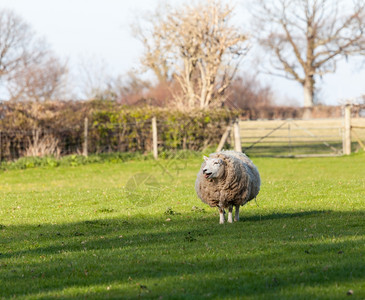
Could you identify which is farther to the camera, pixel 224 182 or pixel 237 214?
pixel 237 214

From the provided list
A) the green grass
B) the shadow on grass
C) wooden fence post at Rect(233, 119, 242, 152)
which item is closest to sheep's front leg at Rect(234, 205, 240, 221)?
the green grass

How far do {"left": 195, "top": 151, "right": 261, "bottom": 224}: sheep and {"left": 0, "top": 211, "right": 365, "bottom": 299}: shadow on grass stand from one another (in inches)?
18.3

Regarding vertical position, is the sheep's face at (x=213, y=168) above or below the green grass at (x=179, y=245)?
above

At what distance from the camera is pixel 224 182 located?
34.7 ft

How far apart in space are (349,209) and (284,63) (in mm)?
53746

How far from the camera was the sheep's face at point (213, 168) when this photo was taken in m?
10.3

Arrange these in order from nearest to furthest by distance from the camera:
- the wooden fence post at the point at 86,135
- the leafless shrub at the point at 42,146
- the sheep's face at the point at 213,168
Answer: the sheep's face at the point at 213,168 < the leafless shrub at the point at 42,146 < the wooden fence post at the point at 86,135

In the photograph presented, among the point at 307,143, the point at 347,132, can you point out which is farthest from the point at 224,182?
the point at 307,143

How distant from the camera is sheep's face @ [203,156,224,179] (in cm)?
1031

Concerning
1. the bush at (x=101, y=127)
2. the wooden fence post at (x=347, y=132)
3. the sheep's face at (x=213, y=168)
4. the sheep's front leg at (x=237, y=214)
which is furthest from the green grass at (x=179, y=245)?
the wooden fence post at (x=347, y=132)

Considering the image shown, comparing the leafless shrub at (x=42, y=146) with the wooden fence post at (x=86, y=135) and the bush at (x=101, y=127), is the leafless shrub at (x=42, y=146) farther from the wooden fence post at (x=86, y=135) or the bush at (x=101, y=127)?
the wooden fence post at (x=86, y=135)

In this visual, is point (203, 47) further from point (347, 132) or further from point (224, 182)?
point (224, 182)

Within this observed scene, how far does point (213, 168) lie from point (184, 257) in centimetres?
283

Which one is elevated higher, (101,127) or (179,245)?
(101,127)
